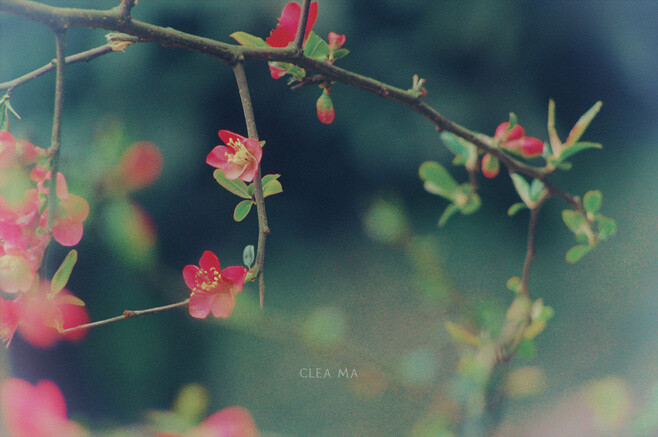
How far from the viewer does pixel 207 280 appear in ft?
1.22

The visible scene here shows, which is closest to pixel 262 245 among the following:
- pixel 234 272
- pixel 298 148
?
pixel 234 272

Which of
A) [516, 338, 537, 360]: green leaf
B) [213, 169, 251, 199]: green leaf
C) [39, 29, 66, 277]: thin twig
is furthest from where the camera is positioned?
[516, 338, 537, 360]: green leaf

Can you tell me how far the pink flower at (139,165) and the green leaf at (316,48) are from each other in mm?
256

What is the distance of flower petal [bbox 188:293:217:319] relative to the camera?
34cm

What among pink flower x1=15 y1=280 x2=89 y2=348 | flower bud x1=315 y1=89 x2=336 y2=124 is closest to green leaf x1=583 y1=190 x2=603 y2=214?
flower bud x1=315 y1=89 x2=336 y2=124

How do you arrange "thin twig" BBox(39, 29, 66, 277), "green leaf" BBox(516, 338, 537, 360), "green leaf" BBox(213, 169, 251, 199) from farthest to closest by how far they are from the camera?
"green leaf" BBox(516, 338, 537, 360) < "green leaf" BBox(213, 169, 251, 199) < "thin twig" BBox(39, 29, 66, 277)

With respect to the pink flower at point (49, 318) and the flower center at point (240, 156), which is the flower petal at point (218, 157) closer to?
the flower center at point (240, 156)

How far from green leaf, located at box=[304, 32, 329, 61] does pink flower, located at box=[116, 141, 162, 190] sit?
0.26 metres

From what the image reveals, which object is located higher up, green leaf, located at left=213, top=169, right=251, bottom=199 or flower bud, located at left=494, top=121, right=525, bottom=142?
flower bud, located at left=494, top=121, right=525, bottom=142

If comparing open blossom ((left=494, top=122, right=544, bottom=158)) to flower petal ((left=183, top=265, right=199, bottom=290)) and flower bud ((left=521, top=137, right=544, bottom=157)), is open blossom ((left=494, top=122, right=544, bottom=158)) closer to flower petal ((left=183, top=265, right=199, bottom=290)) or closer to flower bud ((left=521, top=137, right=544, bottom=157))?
flower bud ((left=521, top=137, right=544, bottom=157))

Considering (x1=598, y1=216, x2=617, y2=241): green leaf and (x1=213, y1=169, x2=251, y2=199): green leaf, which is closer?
(x1=213, y1=169, x2=251, y2=199): green leaf

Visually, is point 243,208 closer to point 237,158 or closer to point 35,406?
point 237,158

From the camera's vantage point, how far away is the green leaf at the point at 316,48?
33cm

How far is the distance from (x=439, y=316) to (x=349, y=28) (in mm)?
346
